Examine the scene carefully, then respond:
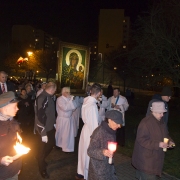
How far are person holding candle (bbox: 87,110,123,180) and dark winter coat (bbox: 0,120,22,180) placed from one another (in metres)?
1.09

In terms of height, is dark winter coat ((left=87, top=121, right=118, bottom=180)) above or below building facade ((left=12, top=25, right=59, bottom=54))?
below

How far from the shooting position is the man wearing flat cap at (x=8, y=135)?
349 centimetres

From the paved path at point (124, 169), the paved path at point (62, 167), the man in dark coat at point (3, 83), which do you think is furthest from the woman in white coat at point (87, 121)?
the man in dark coat at point (3, 83)

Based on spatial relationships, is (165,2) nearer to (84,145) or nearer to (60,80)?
(60,80)

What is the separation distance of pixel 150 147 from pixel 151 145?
35 mm

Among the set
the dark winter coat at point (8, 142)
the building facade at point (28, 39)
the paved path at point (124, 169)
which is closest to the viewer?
the dark winter coat at point (8, 142)

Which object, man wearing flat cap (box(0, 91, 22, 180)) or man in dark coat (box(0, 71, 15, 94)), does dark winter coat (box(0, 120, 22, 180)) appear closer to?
man wearing flat cap (box(0, 91, 22, 180))

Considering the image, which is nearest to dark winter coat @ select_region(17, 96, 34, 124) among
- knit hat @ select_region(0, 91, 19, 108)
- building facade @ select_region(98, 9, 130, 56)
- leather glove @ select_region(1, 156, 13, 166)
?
knit hat @ select_region(0, 91, 19, 108)

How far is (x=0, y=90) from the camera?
8.32 meters

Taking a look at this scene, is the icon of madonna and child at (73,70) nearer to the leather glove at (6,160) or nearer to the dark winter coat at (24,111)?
the dark winter coat at (24,111)

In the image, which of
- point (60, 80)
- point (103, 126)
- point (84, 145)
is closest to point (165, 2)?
point (60, 80)

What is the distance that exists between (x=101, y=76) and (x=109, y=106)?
30.3m

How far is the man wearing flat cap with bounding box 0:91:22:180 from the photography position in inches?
138

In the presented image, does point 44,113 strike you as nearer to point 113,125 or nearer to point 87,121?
point 87,121
